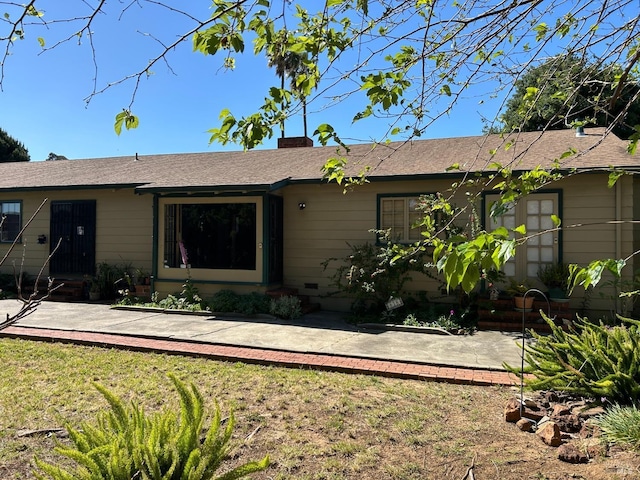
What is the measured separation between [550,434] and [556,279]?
223 inches

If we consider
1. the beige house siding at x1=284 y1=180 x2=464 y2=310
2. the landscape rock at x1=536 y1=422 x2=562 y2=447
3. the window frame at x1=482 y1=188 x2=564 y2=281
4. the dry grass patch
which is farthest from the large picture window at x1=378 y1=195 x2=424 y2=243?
the landscape rock at x1=536 y1=422 x2=562 y2=447

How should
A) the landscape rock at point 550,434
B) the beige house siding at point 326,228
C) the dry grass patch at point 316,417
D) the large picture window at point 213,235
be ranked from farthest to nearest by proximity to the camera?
the large picture window at point 213,235 → the beige house siding at point 326,228 → the landscape rock at point 550,434 → the dry grass patch at point 316,417

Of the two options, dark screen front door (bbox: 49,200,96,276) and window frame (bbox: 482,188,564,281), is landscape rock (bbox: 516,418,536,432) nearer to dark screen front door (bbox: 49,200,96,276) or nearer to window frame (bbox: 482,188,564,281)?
window frame (bbox: 482,188,564,281)

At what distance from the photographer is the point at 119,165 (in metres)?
14.8

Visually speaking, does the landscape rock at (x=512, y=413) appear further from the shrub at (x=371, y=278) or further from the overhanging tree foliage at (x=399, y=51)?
the shrub at (x=371, y=278)

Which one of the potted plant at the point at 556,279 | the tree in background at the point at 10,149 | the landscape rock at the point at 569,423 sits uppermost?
the tree in background at the point at 10,149

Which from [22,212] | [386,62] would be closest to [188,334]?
[386,62]

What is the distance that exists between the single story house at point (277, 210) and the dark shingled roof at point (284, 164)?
52 millimetres

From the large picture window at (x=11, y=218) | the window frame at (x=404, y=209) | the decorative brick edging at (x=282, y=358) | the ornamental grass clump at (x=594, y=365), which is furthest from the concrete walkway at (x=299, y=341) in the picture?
the large picture window at (x=11, y=218)

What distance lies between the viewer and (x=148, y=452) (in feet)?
8.09

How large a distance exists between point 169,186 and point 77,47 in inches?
310

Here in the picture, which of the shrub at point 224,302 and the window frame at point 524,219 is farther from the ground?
the window frame at point 524,219

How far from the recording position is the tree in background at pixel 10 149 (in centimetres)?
3306

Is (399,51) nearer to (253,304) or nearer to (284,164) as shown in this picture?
(253,304)
